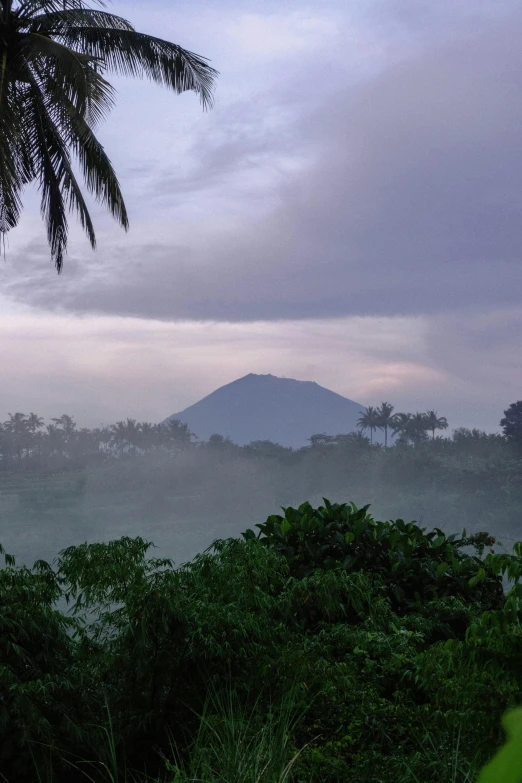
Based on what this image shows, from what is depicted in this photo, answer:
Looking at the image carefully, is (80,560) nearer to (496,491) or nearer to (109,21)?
(109,21)

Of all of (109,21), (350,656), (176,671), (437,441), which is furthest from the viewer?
(437,441)

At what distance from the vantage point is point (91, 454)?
291 ft

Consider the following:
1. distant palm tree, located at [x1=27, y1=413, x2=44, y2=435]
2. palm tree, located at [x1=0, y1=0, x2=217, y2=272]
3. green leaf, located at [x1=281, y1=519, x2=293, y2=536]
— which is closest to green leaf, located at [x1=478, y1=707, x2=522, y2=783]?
green leaf, located at [x1=281, y1=519, x2=293, y2=536]

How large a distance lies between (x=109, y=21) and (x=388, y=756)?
10545 millimetres

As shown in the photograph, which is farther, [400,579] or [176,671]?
[400,579]

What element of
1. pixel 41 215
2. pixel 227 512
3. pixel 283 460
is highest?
pixel 41 215

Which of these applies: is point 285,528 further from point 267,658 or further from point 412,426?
point 412,426

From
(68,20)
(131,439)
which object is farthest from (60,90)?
(131,439)

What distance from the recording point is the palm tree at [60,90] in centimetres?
1002

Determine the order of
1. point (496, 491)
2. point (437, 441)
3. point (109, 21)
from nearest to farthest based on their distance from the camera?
point (109, 21) → point (496, 491) → point (437, 441)

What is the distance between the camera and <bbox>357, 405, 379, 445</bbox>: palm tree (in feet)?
342

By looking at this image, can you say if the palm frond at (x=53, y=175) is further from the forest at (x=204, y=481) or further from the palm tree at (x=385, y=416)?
the palm tree at (x=385, y=416)

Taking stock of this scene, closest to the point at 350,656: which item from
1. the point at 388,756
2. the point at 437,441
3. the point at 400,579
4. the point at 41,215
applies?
the point at 388,756

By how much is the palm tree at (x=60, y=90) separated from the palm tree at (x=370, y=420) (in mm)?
94124
